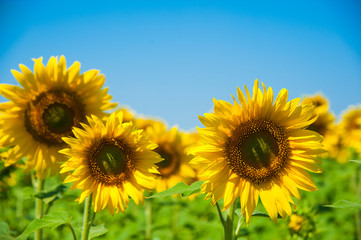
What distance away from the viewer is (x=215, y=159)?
8.66ft

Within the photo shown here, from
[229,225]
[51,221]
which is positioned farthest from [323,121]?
[51,221]

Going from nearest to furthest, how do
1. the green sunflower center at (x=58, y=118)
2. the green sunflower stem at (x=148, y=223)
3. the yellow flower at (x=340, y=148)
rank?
the green sunflower center at (x=58, y=118) < the green sunflower stem at (x=148, y=223) < the yellow flower at (x=340, y=148)

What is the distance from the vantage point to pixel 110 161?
2867 mm

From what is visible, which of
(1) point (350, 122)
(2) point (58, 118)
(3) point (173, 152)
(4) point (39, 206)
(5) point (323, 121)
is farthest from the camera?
(1) point (350, 122)

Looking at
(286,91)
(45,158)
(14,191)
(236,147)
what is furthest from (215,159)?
(14,191)

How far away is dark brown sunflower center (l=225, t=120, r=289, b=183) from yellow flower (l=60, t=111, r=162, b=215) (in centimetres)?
62

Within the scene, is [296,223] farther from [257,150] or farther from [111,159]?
[111,159]

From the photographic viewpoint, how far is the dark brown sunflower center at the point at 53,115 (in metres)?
3.43

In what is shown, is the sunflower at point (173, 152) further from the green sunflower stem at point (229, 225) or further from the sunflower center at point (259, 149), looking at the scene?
the green sunflower stem at point (229, 225)

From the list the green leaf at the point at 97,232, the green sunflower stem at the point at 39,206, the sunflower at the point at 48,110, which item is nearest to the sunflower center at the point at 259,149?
the green leaf at the point at 97,232

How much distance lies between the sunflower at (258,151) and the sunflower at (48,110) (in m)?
1.33

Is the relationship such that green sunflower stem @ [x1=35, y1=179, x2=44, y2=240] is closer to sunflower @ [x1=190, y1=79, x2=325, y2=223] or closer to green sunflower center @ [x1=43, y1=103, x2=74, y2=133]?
green sunflower center @ [x1=43, y1=103, x2=74, y2=133]

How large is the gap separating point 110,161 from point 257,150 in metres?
1.18

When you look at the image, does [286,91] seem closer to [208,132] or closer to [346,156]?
[208,132]
